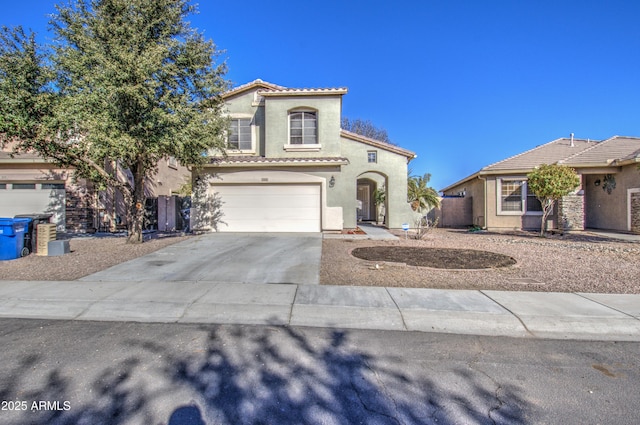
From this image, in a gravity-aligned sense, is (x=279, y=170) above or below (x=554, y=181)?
above

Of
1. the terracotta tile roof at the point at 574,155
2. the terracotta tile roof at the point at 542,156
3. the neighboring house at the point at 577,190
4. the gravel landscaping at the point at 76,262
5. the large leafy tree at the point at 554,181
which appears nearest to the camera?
the gravel landscaping at the point at 76,262

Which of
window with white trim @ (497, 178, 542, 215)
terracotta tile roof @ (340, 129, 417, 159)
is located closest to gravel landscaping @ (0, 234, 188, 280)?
terracotta tile roof @ (340, 129, 417, 159)

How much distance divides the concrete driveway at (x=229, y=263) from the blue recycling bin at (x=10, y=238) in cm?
353

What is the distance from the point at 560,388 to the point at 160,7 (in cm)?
1292

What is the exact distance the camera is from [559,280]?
6906 millimetres

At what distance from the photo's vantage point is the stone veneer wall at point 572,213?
55.5 feet

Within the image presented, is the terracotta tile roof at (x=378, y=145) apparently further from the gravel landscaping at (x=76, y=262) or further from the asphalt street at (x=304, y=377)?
the asphalt street at (x=304, y=377)

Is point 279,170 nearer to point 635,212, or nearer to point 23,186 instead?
point 23,186

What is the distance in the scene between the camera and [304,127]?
1608 centimetres

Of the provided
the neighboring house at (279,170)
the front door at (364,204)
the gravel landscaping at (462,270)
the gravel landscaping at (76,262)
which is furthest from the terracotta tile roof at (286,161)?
the front door at (364,204)

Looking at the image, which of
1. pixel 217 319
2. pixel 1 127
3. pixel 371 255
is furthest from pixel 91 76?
pixel 371 255

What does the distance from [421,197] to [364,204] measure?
21.7 ft

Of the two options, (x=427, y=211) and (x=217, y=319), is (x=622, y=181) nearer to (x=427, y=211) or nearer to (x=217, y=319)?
(x=427, y=211)

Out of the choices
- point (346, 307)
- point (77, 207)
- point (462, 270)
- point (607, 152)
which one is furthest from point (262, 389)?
point (607, 152)
